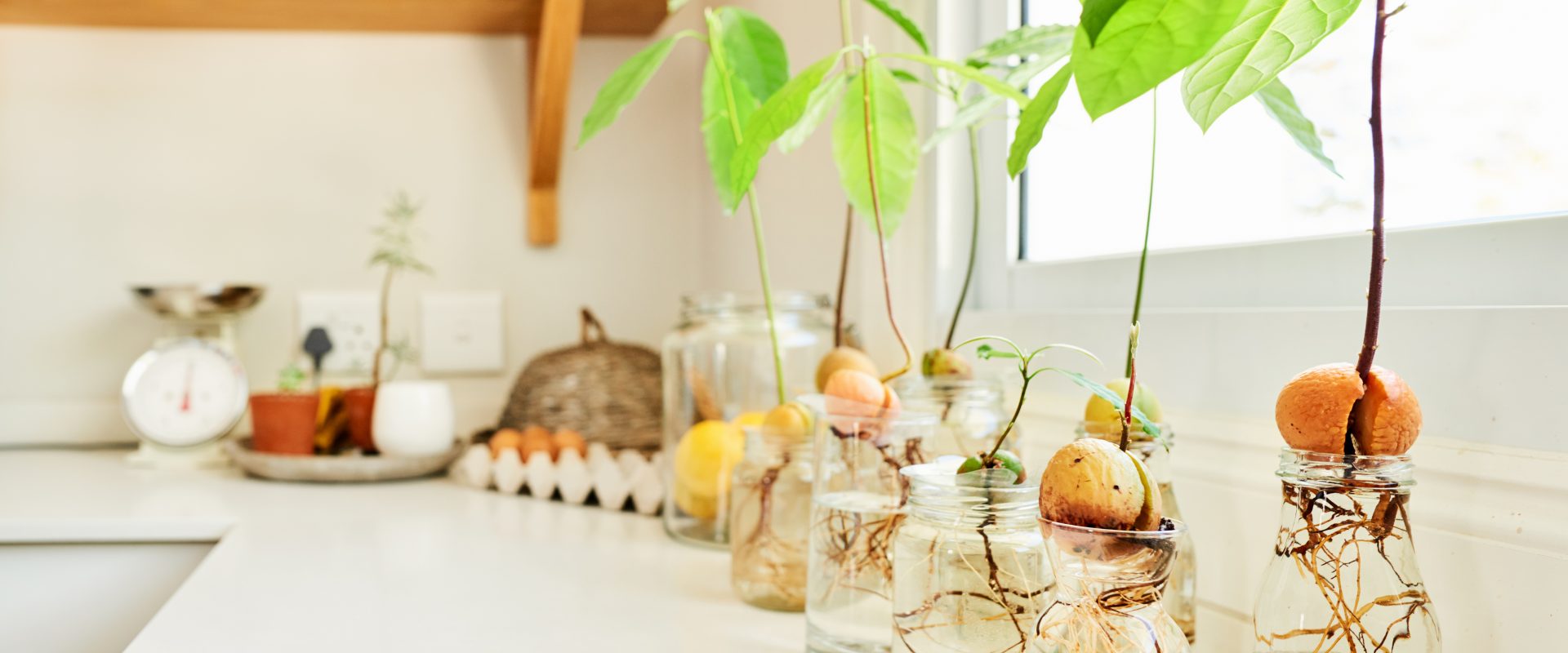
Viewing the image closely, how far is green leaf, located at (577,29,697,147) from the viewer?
682 millimetres

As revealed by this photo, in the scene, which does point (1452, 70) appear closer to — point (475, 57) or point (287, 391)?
point (287, 391)

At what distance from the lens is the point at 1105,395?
0.41 meters

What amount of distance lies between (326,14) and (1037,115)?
137cm

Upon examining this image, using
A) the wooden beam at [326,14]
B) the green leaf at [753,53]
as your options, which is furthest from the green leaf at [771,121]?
the wooden beam at [326,14]

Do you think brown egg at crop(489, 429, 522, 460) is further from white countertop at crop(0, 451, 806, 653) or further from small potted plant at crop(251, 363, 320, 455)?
small potted plant at crop(251, 363, 320, 455)

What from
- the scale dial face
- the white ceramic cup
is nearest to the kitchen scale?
the scale dial face

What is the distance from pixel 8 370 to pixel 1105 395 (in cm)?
166

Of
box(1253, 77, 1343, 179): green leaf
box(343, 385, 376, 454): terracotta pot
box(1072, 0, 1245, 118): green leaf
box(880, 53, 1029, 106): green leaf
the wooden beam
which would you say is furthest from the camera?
the wooden beam

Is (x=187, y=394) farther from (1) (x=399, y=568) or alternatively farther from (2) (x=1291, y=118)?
(2) (x=1291, y=118)

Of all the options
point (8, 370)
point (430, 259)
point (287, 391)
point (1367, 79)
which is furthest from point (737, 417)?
point (8, 370)

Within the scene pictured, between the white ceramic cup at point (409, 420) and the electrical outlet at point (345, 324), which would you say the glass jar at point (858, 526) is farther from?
the electrical outlet at point (345, 324)

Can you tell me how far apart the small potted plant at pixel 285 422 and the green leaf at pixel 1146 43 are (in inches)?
46.6

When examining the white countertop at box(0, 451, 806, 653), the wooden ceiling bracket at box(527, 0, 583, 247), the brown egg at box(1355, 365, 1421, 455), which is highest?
the wooden ceiling bracket at box(527, 0, 583, 247)

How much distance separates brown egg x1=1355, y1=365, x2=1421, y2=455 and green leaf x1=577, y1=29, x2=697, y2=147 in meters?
0.45
